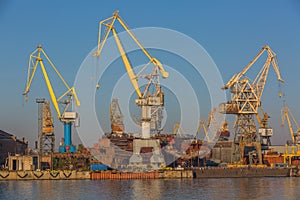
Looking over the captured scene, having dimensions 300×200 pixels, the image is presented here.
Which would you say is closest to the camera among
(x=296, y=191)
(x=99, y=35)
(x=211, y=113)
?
(x=296, y=191)

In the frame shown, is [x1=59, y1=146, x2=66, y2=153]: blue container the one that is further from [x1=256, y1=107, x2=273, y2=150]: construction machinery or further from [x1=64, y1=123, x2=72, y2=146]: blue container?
[x1=256, y1=107, x2=273, y2=150]: construction machinery

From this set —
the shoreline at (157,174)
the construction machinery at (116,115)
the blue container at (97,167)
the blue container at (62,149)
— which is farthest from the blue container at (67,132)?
the shoreline at (157,174)

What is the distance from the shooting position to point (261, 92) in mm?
96062

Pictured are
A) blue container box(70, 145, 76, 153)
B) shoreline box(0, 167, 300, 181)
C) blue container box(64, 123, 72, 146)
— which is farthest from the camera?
blue container box(64, 123, 72, 146)

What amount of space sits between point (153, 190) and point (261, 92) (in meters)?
41.9

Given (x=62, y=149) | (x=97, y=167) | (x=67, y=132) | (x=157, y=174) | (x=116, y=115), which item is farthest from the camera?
(x=116, y=115)

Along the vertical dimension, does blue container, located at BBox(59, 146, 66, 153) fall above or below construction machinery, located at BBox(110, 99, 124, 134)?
below

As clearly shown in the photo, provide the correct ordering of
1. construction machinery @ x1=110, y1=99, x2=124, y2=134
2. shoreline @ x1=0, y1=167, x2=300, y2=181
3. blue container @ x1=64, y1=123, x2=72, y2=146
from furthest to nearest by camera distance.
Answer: construction machinery @ x1=110, y1=99, x2=124, y2=134, blue container @ x1=64, y1=123, x2=72, y2=146, shoreline @ x1=0, y1=167, x2=300, y2=181

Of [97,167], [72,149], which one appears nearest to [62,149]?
[72,149]

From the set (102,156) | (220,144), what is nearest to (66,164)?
(102,156)

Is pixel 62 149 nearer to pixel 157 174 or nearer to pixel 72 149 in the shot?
pixel 72 149

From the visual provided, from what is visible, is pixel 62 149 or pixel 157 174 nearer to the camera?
pixel 157 174

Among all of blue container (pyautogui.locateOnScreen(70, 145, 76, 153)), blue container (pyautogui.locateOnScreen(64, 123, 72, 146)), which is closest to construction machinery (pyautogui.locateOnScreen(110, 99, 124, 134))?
blue container (pyautogui.locateOnScreen(64, 123, 72, 146))

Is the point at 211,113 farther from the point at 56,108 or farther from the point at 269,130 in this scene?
the point at 56,108
